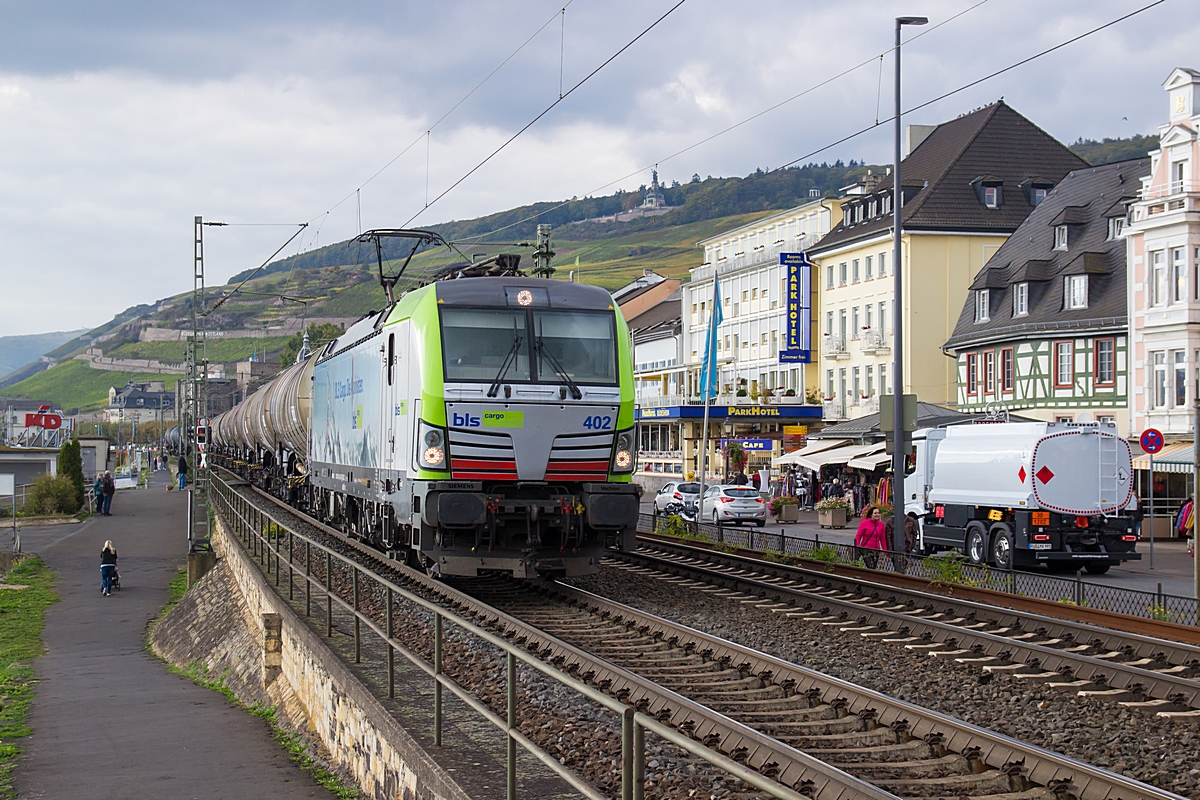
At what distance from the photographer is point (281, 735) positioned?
1266cm

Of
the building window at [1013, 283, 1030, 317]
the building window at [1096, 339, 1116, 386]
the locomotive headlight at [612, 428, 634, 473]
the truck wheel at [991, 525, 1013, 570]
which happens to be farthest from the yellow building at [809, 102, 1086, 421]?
the locomotive headlight at [612, 428, 634, 473]

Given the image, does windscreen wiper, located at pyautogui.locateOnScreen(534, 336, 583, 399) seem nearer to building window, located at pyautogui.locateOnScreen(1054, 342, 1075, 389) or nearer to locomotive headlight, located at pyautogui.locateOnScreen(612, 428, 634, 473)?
locomotive headlight, located at pyautogui.locateOnScreen(612, 428, 634, 473)

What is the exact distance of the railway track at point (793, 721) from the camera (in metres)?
6.94

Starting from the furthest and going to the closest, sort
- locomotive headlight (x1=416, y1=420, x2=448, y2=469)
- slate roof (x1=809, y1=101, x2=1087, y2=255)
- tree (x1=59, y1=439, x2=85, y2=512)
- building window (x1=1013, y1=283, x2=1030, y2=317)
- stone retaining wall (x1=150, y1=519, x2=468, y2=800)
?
slate roof (x1=809, y1=101, x2=1087, y2=255), tree (x1=59, y1=439, x2=85, y2=512), building window (x1=1013, y1=283, x2=1030, y2=317), locomotive headlight (x1=416, y1=420, x2=448, y2=469), stone retaining wall (x1=150, y1=519, x2=468, y2=800)

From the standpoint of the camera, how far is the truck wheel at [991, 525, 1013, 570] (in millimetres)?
23969

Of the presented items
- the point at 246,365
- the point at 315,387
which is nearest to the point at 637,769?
the point at 315,387

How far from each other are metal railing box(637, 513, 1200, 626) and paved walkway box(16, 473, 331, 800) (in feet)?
30.7

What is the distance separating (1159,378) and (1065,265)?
781 cm

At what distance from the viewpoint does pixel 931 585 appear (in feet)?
56.6

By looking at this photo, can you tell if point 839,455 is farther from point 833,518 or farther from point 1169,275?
point 1169,275

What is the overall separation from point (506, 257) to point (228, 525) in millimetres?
14580

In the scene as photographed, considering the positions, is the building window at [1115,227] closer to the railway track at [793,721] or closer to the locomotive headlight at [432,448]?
the locomotive headlight at [432,448]

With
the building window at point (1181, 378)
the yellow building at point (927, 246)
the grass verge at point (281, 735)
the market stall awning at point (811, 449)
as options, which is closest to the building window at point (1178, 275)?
the building window at point (1181, 378)

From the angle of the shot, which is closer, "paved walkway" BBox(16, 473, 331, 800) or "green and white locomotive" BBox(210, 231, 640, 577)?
"paved walkway" BBox(16, 473, 331, 800)
